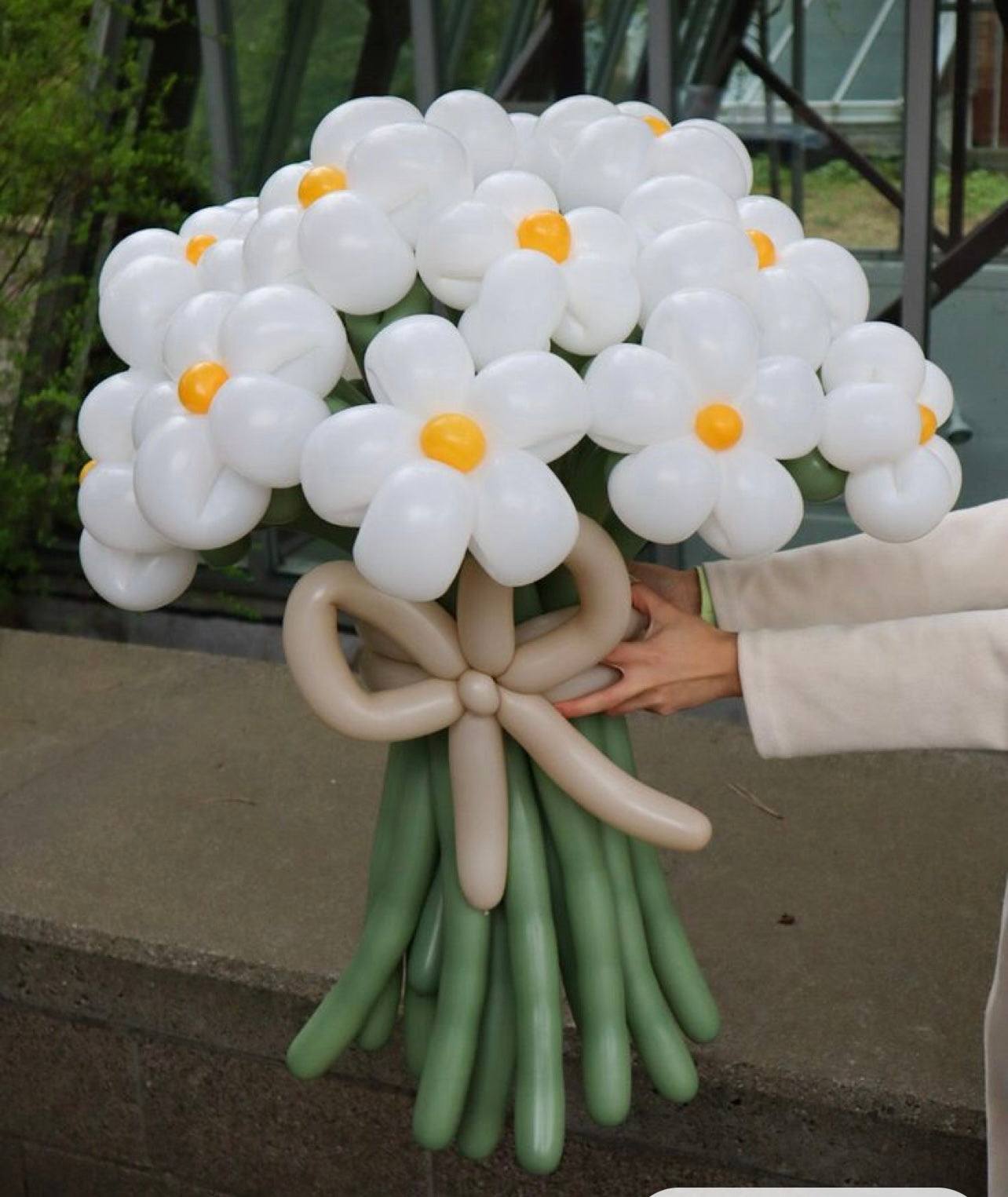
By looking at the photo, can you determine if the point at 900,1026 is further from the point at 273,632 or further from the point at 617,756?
the point at 273,632

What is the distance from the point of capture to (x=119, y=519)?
136 cm

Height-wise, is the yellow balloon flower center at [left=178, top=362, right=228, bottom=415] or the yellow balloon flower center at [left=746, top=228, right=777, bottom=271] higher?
the yellow balloon flower center at [left=746, top=228, right=777, bottom=271]

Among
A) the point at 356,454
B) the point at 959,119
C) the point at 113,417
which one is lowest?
the point at 959,119

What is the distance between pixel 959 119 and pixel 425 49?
4.19 feet

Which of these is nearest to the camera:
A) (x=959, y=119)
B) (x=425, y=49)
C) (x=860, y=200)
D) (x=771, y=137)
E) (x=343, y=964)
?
(x=343, y=964)

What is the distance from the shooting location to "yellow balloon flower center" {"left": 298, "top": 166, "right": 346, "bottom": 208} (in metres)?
1.34

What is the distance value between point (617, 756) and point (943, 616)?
32 centimetres

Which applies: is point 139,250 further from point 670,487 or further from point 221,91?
point 221,91

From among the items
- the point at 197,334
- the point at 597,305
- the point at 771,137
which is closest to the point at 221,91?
the point at 771,137

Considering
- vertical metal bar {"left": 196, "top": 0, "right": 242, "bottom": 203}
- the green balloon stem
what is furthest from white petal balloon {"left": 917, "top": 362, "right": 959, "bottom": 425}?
vertical metal bar {"left": 196, "top": 0, "right": 242, "bottom": 203}

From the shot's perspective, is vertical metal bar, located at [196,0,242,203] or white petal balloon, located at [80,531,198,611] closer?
white petal balloon, located at [80,531,198,611]

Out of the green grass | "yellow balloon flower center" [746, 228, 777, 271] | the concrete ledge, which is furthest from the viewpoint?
the green grass

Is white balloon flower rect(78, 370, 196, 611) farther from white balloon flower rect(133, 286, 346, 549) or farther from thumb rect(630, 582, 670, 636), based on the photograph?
thumb rect(630, 582, 670, 636)

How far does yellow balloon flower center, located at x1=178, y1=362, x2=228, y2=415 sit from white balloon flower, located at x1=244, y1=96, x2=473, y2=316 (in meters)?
0.09
